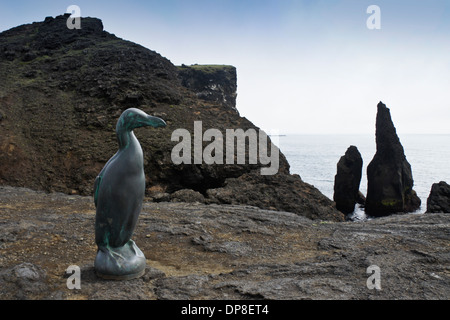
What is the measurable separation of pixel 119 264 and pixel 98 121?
1503cm

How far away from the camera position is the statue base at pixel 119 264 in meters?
4.80

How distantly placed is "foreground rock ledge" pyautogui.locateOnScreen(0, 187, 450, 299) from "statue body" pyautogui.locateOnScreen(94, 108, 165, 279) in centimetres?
23

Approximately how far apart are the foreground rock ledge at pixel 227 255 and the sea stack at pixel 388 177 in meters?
21.6

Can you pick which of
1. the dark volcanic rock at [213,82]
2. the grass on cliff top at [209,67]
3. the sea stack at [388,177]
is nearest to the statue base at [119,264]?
the sea stack at [388,177]

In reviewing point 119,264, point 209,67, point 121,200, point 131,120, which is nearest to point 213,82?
point 209,67

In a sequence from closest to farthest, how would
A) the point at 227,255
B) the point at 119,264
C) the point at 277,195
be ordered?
1. the point at 119,264
2. the point at 227,255
3. the point at 277,195

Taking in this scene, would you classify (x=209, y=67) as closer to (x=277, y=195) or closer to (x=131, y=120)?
(x=277, y=195)

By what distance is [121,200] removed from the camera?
4848mm

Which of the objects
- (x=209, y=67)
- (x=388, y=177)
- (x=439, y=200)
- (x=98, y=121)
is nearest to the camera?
(x=439, y=200)

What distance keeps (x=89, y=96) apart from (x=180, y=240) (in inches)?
636

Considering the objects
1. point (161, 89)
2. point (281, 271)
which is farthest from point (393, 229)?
point (161, 89)

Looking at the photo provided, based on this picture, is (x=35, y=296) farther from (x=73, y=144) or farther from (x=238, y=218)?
(x=73, y=144)

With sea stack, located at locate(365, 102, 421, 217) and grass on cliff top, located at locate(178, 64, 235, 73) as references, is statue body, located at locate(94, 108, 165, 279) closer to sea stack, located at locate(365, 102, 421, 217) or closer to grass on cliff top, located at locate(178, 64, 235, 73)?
sea stack, located at locate(365, 102, 421, 217)

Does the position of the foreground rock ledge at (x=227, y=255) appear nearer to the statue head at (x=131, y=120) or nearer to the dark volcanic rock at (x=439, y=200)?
the statue head at (x=131, y=120)
